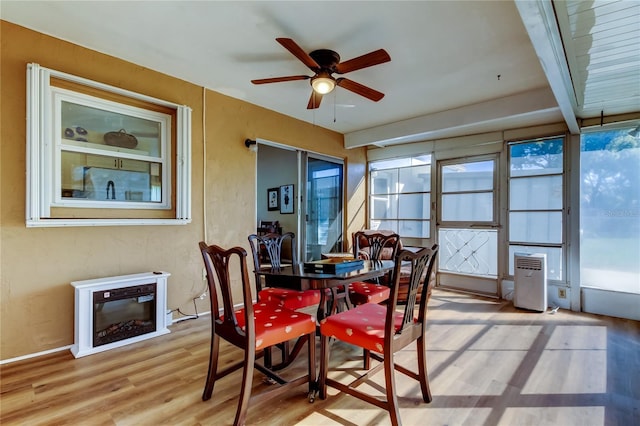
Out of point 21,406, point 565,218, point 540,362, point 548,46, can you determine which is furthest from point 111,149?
point 565,218

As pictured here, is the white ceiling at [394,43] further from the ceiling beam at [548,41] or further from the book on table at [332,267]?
the book on table at [332,267]

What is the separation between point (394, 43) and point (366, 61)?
0.45 meters

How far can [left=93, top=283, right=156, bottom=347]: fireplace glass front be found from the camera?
262cm

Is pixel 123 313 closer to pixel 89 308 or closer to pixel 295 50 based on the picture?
pixel 89 308

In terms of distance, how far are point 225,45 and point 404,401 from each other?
3.06 metres

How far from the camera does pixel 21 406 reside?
1.87 m

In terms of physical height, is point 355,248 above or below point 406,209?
below

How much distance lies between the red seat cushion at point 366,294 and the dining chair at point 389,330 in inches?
23.8

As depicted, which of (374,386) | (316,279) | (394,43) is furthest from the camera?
(394,43)

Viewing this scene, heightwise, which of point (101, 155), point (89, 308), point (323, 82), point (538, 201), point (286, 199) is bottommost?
point (89, 308)

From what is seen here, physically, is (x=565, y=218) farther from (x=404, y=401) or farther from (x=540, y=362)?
(x=404, y=401)

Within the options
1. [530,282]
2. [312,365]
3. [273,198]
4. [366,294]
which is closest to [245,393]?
[312,365]

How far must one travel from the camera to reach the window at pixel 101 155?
2422 mm

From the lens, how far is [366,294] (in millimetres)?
2734
